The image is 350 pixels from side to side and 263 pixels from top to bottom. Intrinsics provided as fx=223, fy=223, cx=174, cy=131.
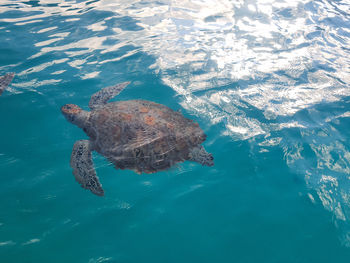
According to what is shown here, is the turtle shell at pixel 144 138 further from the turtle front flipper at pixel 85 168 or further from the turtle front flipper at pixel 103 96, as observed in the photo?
the turtle front flipper at pixel 103 96

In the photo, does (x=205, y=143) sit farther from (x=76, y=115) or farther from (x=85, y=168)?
(x=76, y=115)

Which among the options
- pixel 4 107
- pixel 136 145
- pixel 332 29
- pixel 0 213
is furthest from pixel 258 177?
pixel 332 29

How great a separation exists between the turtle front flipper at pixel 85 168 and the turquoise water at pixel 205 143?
0.86 feet

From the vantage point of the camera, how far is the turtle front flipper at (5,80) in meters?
5.41

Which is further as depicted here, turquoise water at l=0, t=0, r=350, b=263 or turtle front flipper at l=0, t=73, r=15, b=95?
turtle front flipper at l=0, t=73, r=15, b=95

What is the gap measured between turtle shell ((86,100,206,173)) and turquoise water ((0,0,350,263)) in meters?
0.42

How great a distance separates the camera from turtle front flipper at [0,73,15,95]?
541 centimetres

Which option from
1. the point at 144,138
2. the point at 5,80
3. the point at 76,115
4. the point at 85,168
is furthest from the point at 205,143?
the point at 5,80

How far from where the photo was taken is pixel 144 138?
373 cm

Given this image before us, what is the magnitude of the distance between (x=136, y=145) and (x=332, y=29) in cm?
850

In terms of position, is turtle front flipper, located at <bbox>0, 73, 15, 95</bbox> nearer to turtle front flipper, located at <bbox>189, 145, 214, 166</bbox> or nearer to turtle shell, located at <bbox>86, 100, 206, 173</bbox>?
turtle shell, located at <bbox>86, 100, 206, 173</bbox>

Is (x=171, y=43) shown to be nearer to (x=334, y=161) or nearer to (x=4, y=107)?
(x=4, y=107)

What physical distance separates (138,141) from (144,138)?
0.12 m

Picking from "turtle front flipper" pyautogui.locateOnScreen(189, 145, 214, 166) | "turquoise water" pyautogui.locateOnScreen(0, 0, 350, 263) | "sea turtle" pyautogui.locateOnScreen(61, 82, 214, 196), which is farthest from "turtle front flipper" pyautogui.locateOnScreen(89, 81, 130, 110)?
"turtle front flipper" pyautogui.locateOnScreen(189, 145, 214, 166)
